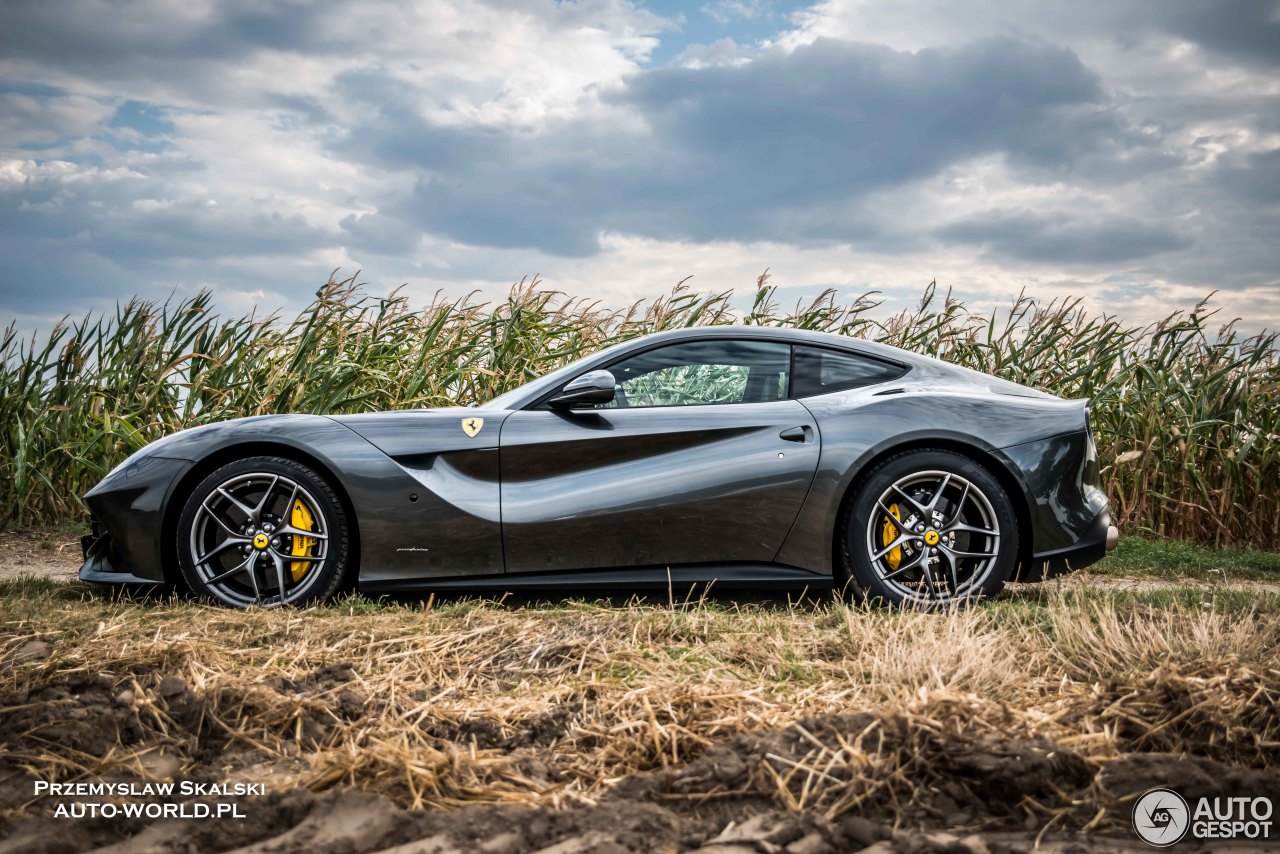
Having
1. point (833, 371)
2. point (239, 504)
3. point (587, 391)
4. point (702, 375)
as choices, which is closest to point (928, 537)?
point (833, 371)

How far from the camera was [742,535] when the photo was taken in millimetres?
4512

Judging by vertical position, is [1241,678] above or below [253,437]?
below

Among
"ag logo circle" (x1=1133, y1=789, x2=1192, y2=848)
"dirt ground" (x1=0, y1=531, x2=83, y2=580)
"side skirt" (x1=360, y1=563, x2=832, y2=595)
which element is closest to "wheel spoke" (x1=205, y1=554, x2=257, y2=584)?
"side skirt" (x1=360, y1=563, x2=832, y2=595)

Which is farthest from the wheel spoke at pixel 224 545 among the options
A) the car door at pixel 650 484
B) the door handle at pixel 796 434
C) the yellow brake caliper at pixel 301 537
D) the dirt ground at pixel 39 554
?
the door handle at pixel 796 434

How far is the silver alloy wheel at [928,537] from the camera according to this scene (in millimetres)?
4570

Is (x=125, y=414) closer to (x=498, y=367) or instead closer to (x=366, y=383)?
(x=366, y=383)

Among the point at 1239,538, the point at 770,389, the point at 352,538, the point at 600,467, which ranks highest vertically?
the point at 770,389

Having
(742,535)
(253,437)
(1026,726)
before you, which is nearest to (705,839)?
(1026,726)

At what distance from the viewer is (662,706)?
2.82m

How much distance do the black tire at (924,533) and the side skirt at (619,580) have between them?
0.71 feet

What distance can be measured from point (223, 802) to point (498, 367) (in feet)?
22.2

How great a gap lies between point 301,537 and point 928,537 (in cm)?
282

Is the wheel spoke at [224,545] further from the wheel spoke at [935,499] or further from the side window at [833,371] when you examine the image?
the wheel spoke at [935,499]

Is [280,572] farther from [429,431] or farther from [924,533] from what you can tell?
[924,533]
